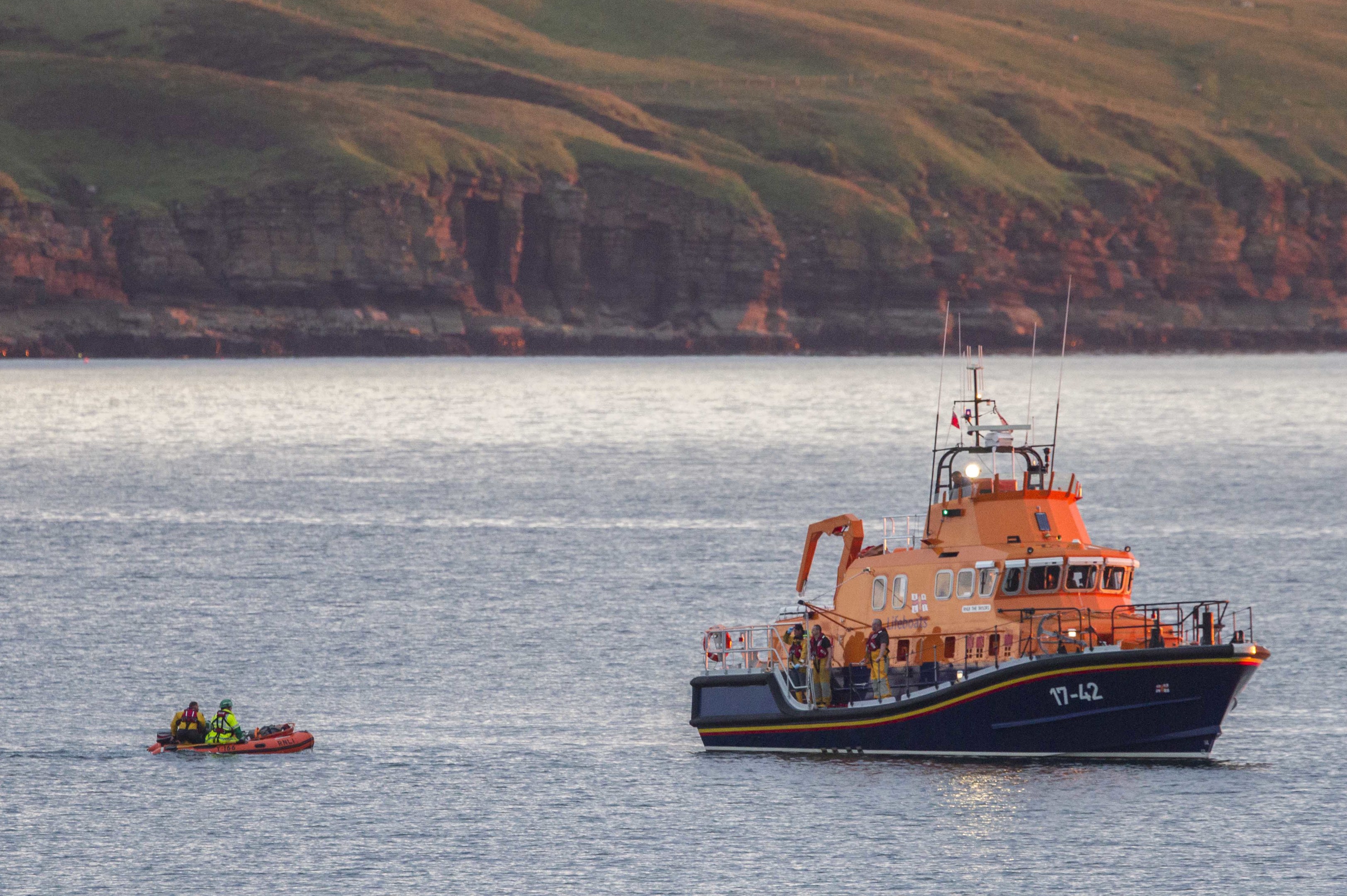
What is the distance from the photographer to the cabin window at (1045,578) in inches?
1917

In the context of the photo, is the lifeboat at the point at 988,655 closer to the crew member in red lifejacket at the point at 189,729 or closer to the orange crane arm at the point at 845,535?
Answer: the orange crane arm at the point at 845,535

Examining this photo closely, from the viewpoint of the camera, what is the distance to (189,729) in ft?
176

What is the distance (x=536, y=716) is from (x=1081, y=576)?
54.6 ft

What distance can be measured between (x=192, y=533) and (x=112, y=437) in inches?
2973

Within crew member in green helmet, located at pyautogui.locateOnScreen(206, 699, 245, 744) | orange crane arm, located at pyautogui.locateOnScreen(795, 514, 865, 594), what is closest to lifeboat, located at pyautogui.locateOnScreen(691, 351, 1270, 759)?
orange crane arm, located at pyautogui.locateOnScreen(795, 514, 865, 594)

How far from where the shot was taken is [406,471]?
146 metres

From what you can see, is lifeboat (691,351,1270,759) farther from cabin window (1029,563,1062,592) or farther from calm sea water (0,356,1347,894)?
calm sea water (0,356,1347,894)

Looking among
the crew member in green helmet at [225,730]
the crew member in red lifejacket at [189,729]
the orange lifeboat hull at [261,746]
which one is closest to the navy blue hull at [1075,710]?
the orange lifeboat hull at [261,746]

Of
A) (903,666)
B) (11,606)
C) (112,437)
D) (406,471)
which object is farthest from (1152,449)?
(903,666)

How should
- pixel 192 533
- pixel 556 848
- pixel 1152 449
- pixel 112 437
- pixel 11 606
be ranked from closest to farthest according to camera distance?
pixel 556 848 → pixel 11 606 → pixel 192 533 → pixel 1152 449 → pixel 112 437

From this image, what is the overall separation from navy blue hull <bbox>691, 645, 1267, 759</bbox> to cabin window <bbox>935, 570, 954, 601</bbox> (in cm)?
259

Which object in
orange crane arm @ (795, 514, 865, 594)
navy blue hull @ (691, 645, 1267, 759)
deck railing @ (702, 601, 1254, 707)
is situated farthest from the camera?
orange crane arm @ (795, 514, 865, 594)

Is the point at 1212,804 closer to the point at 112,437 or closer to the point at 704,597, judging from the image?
the point at 704,597

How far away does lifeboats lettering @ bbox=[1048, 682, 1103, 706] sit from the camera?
1834 inches
